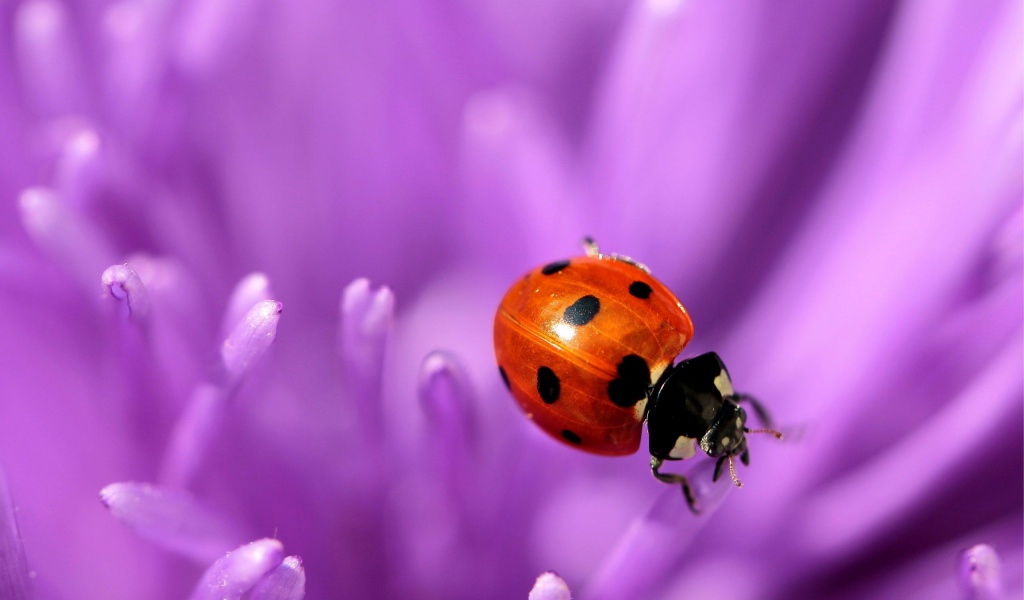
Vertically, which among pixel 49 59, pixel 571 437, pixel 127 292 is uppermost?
pixel 49 59

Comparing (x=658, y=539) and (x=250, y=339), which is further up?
(x=250, y=339)

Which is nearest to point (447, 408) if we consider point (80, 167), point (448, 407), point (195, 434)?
point (448, 407)

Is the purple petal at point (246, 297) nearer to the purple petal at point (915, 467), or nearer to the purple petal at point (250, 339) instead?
the purple petal at point (250, 339)

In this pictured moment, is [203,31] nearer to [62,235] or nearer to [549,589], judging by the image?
[62,235]

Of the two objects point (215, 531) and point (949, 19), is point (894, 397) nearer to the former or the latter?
point (949, 19)

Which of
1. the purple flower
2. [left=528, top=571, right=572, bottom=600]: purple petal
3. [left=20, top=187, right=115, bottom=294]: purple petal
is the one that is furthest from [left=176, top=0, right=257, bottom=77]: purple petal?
[left=528, top=571, right=572, bottom=600]: purple petal

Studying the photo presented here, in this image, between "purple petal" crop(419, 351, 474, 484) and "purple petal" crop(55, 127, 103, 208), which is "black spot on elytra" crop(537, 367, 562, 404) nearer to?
"purple petal" crop(419, 351, 474, 484)

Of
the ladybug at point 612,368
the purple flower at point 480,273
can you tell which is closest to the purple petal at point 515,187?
the purple flower at point 480,273
